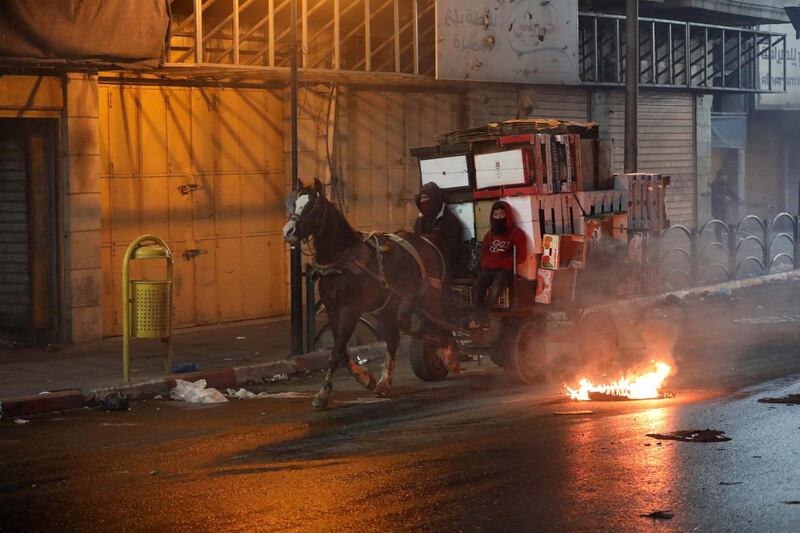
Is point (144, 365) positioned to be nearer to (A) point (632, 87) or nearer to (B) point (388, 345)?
(B) point (388, 345)

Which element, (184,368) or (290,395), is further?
(184,368)

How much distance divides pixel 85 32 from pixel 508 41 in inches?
349

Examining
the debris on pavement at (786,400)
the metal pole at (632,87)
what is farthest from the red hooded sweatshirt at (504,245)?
the metal pole at (632,87)

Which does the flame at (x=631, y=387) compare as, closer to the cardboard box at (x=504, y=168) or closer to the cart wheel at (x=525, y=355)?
the cart wheel at (x=525, y=355)

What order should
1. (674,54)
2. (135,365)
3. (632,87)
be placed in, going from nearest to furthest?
(135,365), (632,87), (674,54)

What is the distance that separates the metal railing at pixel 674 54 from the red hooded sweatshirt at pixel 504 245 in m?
13.3

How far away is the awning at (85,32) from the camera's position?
15.5 m

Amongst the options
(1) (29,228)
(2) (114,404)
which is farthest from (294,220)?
(1) (29,228)

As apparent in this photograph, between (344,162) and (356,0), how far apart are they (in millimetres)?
2557

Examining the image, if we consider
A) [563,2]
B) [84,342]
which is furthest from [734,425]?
[563,2]

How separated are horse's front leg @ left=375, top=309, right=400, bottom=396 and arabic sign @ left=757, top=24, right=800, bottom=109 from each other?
27806 millimetres

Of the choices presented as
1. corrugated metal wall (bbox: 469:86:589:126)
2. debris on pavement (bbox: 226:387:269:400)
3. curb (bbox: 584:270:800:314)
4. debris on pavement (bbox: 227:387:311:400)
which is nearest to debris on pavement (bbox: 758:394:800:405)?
debris on pavement (bbox: 227:387:311:400)

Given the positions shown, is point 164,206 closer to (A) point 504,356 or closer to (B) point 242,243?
(B) point 242,243

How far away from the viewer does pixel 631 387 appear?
13195 millimetres
